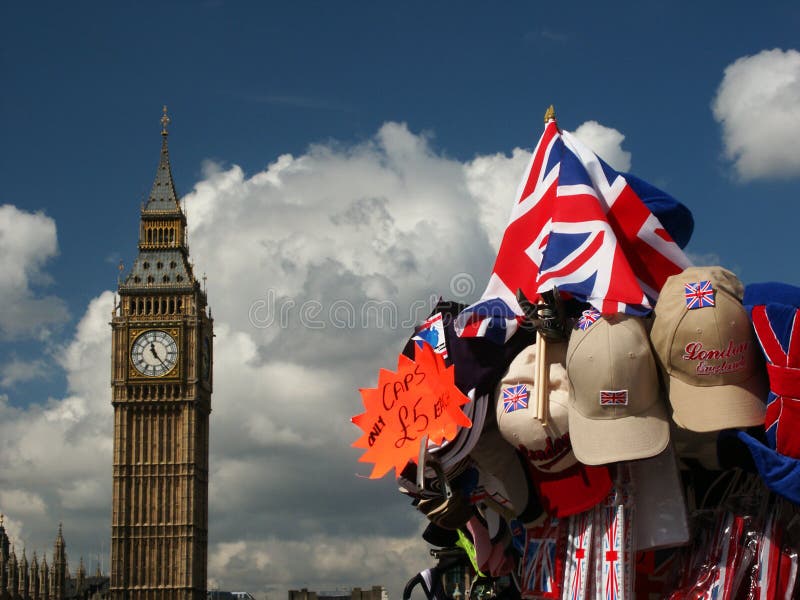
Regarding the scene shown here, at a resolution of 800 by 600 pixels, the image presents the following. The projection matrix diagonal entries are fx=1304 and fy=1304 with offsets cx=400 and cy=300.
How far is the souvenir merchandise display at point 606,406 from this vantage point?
16312 mm

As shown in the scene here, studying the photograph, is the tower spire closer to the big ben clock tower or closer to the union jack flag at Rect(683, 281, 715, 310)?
the big ben clock tower

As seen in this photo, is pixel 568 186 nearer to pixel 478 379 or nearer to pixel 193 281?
pixel 478 379

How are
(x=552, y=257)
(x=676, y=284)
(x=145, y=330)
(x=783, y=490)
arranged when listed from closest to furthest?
(x=783, y=490) → (x=676, y=284) → (x=552, y=257) → (x=145, y=330)

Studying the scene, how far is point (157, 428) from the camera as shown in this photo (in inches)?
3521

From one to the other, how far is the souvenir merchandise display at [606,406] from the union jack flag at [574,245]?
0.03 meters

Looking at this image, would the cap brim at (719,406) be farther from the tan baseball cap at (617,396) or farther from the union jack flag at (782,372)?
the tan baseball cap at (617,396)

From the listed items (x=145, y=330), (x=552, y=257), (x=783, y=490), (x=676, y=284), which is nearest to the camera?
(x=783, y=490)

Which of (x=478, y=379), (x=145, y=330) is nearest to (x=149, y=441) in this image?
(x=145, y=330)

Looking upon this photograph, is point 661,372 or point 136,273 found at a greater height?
point 136,273

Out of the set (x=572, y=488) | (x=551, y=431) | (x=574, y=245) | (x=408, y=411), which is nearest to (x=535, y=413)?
(x=551, y=431)

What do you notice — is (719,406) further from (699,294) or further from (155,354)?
(155,354)

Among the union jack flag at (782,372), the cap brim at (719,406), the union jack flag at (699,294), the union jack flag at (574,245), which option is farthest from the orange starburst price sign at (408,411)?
the union jack flag at (782,372)

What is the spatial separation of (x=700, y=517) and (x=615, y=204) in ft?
15.0

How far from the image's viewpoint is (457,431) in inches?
711
